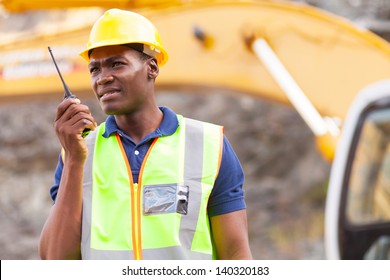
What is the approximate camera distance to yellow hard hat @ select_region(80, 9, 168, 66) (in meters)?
2.12

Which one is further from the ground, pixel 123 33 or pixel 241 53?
pixel 241 53

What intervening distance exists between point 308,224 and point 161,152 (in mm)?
9124

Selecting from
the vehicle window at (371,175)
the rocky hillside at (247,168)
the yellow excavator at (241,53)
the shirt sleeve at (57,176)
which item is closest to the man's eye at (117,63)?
the shirt sleeve at (57,176)

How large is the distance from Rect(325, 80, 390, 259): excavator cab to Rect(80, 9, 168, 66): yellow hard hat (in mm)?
2880

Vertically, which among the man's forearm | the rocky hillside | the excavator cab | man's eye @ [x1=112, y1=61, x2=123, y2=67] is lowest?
the man's forearm

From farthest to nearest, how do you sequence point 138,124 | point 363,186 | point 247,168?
point 247,168, point 363,186, point 138,124

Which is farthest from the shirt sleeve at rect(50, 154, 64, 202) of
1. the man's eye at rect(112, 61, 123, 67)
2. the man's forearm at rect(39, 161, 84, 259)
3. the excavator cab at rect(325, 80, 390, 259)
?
the excavator cab at rect(325, 80, 390, 259)

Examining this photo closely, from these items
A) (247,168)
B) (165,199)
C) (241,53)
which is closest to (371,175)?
(241,53)

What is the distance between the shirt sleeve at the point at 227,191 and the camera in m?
2.14

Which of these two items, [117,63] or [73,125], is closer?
[73,125]

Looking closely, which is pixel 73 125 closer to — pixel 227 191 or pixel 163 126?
pixel 163 126

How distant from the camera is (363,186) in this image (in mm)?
5023

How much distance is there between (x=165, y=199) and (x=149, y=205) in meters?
0.04

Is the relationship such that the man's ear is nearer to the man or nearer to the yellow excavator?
the man
